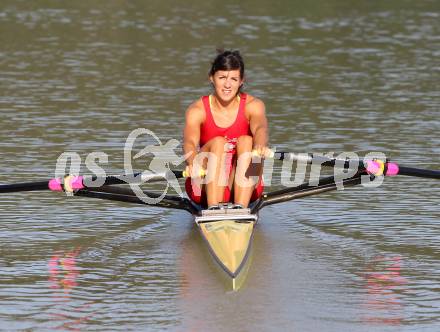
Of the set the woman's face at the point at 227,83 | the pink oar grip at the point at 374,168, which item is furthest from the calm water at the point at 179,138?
the woman's face at the point at 227,83

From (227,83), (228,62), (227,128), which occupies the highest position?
(228,62)

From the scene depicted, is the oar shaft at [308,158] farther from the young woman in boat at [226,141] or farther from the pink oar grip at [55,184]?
the pink oar grip at [55,184]

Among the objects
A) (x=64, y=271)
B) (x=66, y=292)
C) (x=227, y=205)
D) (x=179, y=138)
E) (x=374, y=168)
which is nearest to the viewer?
(x=66, y=292)

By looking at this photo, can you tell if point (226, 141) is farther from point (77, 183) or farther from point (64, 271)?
point (64, 271)

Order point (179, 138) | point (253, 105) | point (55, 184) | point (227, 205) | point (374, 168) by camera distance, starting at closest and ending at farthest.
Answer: point (227, 205)
point (55, 184)
point (253, 105)
point (374, 168)
point (179, 138)

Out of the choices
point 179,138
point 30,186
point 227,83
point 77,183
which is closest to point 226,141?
point 227,83

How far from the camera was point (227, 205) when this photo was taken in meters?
9.55

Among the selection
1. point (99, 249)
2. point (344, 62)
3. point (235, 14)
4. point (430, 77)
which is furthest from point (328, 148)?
point (235, 14)

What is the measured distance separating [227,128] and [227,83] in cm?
45

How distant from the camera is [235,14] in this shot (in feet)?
92.7

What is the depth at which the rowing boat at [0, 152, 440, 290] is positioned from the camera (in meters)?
8.78

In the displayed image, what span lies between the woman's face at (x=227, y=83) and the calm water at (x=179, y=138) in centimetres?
131

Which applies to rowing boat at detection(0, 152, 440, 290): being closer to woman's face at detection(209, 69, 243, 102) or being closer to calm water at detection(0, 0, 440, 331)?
calm water at detection(0, 0, 440, 331)

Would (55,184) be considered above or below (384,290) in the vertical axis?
above
